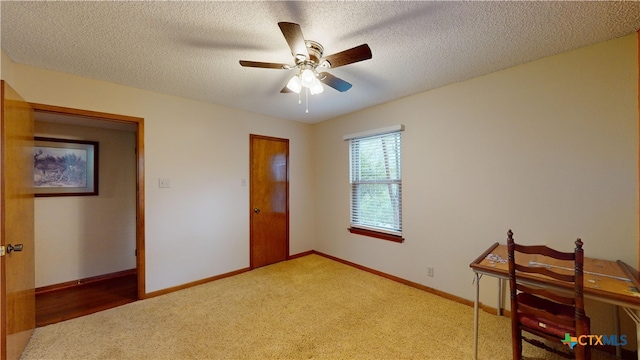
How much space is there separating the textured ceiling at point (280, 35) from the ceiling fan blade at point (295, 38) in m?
0.20

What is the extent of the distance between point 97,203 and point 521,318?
5.02 metres

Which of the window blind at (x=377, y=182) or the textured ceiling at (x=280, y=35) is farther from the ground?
the textured ceiling at (x=280, y=35)

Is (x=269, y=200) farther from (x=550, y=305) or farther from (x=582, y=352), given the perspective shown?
(x=582, y=352)

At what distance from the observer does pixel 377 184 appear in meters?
3.53

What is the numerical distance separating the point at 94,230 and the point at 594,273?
5456mm

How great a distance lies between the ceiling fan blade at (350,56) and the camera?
1.53 meters

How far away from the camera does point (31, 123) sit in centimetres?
222

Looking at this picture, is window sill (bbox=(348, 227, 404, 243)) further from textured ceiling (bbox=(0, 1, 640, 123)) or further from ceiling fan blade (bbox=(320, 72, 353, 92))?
Answer: ceiling fan blade (bbox=(320, 72, 353, 92))

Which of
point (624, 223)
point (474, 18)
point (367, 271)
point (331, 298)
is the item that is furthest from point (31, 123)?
point (624, 223)

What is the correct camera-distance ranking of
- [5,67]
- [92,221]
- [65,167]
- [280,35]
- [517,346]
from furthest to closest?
[92,221] < [65,167] < [5,67] < [280,35] < [517,346]

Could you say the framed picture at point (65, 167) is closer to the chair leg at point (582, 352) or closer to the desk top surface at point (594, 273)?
the desk top surface at point (594, 273)

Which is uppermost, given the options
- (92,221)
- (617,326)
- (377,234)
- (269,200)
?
(269,200)

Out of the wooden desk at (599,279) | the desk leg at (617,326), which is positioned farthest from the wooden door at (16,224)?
the desk leg at (617,326)

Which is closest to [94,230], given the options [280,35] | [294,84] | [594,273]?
[294,84]
